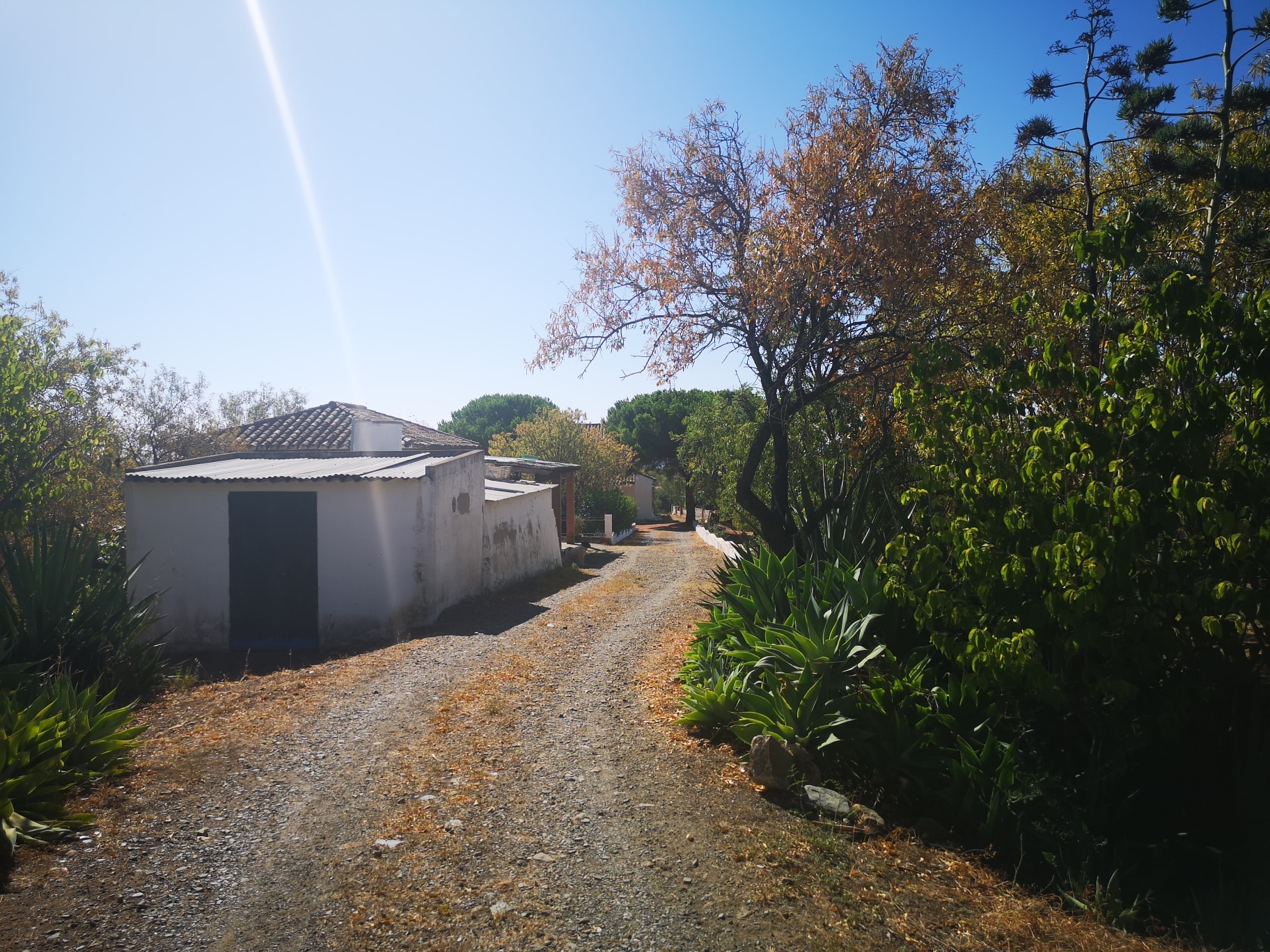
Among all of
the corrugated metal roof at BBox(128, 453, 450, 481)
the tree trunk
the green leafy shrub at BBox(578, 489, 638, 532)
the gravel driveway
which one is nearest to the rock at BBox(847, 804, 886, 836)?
the gravel driveway

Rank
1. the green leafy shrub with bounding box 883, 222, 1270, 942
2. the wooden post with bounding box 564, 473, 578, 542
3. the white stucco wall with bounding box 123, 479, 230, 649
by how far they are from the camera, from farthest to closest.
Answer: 1. the wooden post with bounding box 564, 473, 578, 542
2. the white stucco wall with bounding box 123, 479, 230, 649
3. the green leafy shrub with bounding box 883, 222, 1270, 942

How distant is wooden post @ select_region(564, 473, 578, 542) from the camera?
28172 millimetres

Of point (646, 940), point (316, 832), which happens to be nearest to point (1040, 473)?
point (646, 940)

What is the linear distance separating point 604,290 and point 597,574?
10.8m

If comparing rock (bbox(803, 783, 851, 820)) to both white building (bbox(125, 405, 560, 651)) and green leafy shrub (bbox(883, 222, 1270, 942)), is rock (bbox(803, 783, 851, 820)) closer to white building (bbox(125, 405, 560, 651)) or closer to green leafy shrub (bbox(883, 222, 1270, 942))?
green leafy shrub (bbox(883, 222, 1270, 942))

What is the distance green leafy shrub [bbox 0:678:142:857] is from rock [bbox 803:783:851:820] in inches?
165

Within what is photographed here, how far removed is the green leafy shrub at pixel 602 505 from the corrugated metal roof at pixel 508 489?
43.4 feet

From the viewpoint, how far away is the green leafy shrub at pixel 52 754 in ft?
14.0

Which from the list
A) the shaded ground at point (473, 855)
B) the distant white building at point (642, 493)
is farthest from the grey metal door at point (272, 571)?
the distant white building at point (642, 493)

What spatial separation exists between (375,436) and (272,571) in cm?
657

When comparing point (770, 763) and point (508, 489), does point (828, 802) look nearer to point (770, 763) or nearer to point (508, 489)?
point (770, 763)

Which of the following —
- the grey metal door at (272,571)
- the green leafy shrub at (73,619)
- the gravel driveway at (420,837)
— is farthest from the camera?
the grey metal door at (272,571)

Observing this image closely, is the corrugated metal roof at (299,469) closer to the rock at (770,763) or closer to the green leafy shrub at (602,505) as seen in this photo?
the rock at (770,763)

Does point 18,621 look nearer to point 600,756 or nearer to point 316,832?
point 316,832
